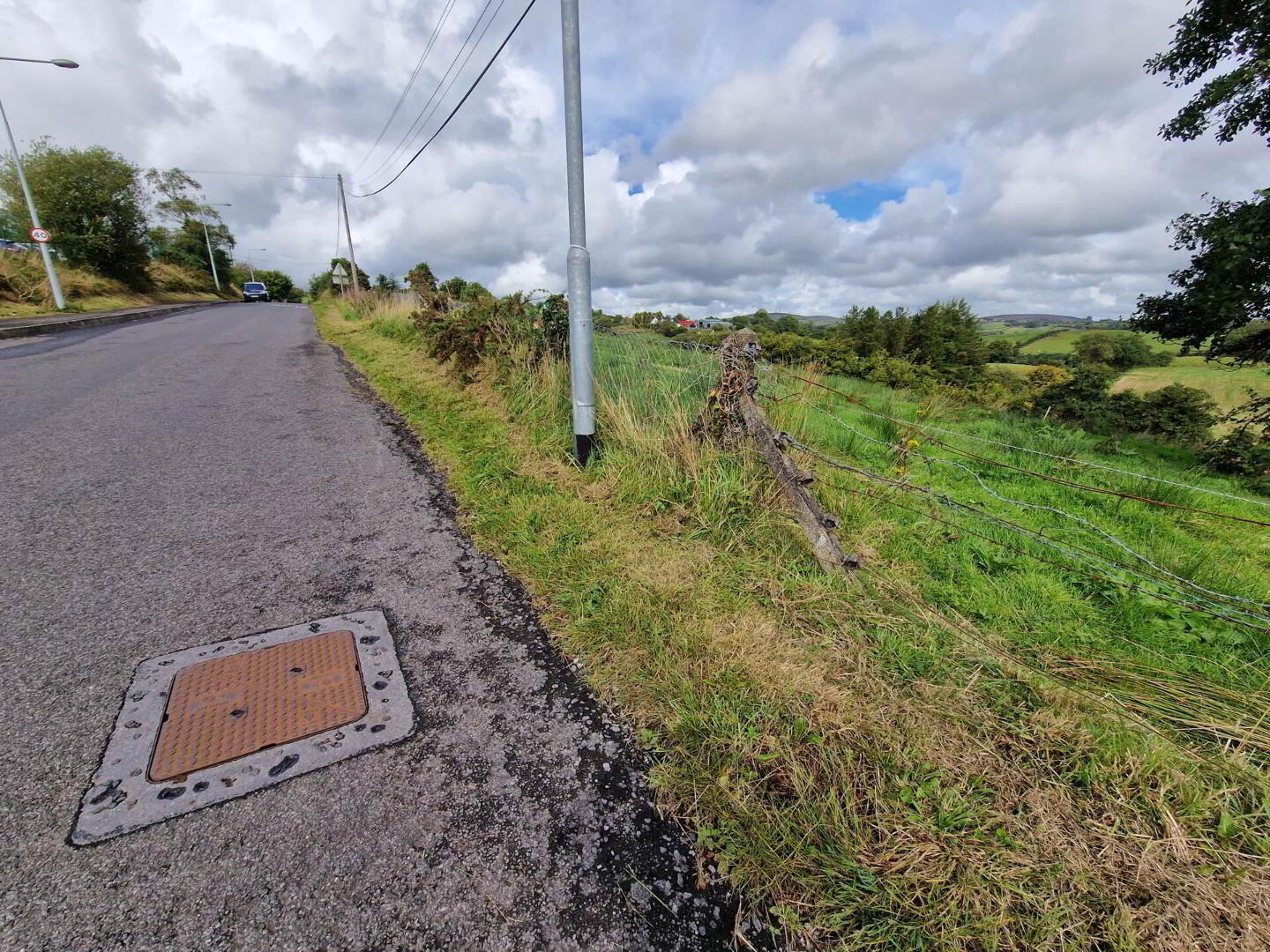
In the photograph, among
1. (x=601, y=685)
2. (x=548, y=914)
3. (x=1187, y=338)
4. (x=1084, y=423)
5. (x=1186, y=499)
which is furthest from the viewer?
(x=1084, y=423)

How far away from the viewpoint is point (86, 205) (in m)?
23.9

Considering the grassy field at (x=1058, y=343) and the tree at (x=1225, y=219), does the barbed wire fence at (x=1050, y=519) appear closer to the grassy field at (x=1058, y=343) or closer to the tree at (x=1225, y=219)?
the tree at (x=1225, y=219)

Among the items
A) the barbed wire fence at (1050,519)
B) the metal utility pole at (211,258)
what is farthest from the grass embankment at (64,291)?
the barbed wire fence at (1050,519)

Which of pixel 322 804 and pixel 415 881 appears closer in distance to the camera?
pixel 415 881

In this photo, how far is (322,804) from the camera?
152cm

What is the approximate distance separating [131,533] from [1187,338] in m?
13.2

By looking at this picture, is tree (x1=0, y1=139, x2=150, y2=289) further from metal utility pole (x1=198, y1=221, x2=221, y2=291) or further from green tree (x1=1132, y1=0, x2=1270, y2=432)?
→ green tree (x1=1132, y1=0, x2=1270, y2=432)

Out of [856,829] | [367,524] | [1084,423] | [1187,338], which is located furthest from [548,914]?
[1084,423]

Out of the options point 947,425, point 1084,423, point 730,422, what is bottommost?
point 1084,423

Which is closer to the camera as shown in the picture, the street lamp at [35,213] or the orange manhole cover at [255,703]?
the orange manhole cover at [255,703]

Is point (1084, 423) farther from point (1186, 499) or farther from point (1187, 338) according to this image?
point (1186, 499)

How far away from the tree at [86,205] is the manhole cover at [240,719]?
114ft

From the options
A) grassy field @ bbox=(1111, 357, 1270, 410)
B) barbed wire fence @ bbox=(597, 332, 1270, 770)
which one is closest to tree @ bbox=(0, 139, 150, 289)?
barbed wire fence @ bbox=(597, 332, 1270, 770)

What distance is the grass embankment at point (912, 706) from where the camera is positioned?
4.25 ft
